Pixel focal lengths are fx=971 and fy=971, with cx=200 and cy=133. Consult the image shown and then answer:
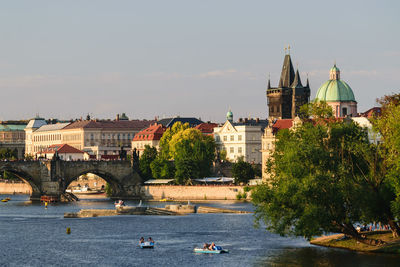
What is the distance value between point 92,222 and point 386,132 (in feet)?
138

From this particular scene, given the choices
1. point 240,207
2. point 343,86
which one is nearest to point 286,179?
point 240,207

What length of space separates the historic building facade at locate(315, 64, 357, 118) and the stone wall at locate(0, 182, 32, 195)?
5992cm

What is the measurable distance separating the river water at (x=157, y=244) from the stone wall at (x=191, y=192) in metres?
28.7

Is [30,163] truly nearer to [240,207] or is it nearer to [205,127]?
[240,207]

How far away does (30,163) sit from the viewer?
148 m

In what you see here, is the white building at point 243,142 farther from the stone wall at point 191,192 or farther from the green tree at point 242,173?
the green tree at point 242,173

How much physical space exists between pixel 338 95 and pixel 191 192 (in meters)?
45.8

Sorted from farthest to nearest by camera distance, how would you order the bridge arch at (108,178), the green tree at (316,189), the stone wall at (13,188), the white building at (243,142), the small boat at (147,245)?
the stone wall at (13,188) < the white building at (243,142) < the bridge arch at (108,178) < the small boat at (147,245) < the green tree at (316,189)

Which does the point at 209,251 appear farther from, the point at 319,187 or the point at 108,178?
the point at 108,178

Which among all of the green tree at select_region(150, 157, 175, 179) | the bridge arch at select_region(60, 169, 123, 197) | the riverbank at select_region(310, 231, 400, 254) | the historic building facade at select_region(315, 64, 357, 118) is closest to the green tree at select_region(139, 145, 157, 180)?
the green tree at select_region(150, 157, 175, 179)

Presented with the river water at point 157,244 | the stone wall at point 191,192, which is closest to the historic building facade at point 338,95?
the stone wall at point 191,192

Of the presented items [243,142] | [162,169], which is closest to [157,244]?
[162,169]

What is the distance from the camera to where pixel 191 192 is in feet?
480

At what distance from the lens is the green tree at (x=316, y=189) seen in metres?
66.8
